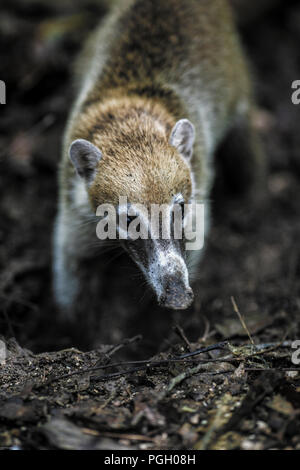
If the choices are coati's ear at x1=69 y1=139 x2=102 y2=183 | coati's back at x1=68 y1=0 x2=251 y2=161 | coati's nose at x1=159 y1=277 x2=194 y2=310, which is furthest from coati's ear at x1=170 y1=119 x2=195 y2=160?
coati's nose at x1=159 y1=277 x2=194 y2=310

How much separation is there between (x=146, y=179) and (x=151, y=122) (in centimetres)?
83

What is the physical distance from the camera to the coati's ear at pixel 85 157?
4055 millimetres

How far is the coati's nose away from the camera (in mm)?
3477

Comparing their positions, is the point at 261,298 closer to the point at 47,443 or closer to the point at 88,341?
the point at 88,341

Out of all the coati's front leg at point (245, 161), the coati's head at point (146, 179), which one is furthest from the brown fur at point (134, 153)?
the coati's front leg at point (245, 161)

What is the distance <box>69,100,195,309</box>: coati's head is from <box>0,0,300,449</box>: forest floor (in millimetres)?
580

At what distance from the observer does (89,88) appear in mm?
5219

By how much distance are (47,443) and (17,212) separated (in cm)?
387

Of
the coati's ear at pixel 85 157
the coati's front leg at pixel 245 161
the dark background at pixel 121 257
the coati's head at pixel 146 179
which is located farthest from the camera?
the coati's front leg at pixel 245 161

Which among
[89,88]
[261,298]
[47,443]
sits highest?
[89,88]

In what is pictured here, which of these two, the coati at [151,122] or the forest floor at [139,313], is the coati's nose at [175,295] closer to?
the coati at [151,122]

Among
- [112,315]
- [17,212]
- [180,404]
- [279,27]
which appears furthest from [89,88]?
[279,27]

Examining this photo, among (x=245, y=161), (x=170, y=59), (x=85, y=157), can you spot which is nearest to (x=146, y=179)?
(x=85, y=157)

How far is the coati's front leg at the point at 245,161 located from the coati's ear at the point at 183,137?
2.32 meters
